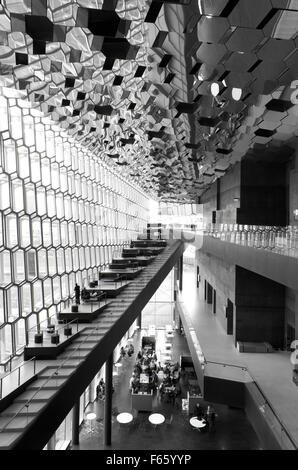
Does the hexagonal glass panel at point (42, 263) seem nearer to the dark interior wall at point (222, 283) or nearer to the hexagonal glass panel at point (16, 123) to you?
the hexagonal glass panel at point (16, 123)

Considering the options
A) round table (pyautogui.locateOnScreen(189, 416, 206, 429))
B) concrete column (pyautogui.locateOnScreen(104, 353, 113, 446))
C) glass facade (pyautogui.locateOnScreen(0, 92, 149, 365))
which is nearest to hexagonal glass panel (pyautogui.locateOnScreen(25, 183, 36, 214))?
glass facade (pyautogui.locateOnScreen(0, 92, 149, 365))

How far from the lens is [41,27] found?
561 centimetres

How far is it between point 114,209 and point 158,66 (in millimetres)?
18068

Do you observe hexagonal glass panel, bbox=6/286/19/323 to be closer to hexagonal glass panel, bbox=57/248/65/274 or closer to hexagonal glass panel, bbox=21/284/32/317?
hexagonal glass panel, bbox=21/284/32/317

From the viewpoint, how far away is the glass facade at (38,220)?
387 inches

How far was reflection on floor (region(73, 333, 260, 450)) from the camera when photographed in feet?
46.3

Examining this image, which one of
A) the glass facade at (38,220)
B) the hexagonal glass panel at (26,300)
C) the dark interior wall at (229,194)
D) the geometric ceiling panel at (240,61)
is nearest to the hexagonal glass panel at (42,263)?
the glass facade at (38,220)

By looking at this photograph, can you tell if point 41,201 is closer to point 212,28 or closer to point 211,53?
point 211,53

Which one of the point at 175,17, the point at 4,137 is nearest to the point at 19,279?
the point at 4,137

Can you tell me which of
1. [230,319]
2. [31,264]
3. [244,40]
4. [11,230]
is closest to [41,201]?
[31,264]

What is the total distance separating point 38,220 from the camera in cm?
1168

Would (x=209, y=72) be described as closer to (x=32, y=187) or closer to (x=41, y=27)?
(x=41, y=27)

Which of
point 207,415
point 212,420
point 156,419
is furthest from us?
point 207,415

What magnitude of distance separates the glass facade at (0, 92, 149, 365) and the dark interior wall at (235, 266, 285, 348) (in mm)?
7337
